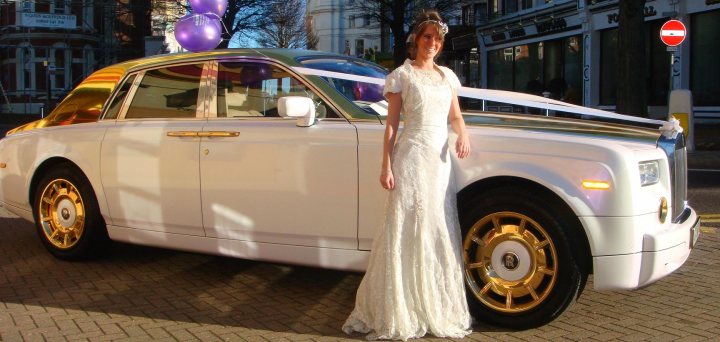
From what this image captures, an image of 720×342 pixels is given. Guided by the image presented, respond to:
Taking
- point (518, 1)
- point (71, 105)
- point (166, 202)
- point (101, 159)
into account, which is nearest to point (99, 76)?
point (71, 105)

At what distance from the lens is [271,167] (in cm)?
471

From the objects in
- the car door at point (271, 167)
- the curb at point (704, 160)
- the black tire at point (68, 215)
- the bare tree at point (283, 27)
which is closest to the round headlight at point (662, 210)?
the car door at point (271, 167)

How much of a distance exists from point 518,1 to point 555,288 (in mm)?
32848

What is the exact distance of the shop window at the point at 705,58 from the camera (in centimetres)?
2180

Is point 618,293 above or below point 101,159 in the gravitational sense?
below

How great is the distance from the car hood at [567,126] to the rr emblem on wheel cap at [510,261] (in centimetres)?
71

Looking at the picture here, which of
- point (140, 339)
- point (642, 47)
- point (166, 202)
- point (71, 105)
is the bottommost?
point (140, 339)

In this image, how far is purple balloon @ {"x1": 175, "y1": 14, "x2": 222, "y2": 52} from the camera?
23.9ft

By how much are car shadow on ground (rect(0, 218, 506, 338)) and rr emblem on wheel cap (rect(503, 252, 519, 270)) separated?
1.23 ft

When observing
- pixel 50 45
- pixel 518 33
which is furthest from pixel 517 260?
pixel 50 45

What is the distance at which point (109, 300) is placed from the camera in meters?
4.97

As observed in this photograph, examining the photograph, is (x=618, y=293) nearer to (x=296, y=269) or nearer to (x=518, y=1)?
(x=296, y=269)

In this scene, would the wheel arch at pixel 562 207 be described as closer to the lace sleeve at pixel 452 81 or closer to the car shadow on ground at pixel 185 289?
the lace sleeve at pixel 452 81

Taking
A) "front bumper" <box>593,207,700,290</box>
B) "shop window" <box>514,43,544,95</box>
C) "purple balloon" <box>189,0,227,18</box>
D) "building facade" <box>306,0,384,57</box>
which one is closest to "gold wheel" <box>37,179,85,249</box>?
"purple balloon" <box>189,0,227,18</box>
